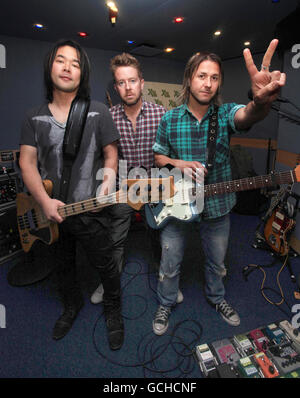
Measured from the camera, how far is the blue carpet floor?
1451 mm

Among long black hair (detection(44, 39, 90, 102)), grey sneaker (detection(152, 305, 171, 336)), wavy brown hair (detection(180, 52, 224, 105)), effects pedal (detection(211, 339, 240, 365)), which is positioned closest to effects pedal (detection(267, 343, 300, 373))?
effects pedal (detection(211, 339, 240, 365))

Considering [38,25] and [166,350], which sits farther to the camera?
[38,25]

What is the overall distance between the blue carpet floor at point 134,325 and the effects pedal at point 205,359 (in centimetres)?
6

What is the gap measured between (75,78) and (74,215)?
79cm

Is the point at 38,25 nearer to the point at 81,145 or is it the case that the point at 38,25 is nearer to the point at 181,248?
the point at 81,145

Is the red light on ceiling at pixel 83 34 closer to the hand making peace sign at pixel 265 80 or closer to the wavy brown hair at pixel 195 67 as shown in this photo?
the wavy brown hair at pixel 195 67

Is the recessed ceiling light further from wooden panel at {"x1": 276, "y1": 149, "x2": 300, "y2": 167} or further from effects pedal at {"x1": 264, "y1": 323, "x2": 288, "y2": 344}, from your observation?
effects pedal at {"x1": 264, "y1": 323, "x2": 288, "y2": 344}

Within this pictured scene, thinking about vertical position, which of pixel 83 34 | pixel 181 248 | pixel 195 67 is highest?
pixel 83 34

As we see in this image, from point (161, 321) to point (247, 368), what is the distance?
0.60 m

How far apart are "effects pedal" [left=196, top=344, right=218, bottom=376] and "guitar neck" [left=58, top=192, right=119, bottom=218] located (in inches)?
43.0

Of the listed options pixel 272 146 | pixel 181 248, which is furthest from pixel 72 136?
pixel 272 146

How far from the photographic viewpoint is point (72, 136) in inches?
51.1

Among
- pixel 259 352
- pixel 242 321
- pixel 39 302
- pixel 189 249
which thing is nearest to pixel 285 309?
pixel 242 321
